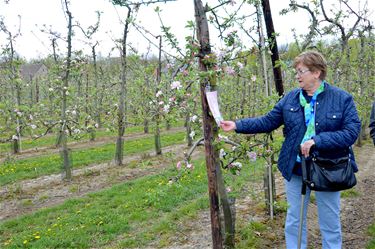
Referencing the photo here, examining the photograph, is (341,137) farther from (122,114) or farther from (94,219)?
(122,114)

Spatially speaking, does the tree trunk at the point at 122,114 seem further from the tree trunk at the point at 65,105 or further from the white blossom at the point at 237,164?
the white blossom at the point at 237,164

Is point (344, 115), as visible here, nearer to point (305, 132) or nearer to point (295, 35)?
point (305, 132)

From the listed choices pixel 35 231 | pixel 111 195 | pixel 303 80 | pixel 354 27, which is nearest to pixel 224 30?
pixel 303 80

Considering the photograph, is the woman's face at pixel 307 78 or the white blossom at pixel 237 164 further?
the white blossom at pixel 237 164

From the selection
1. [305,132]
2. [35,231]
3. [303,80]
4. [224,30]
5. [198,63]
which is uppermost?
[224,30]

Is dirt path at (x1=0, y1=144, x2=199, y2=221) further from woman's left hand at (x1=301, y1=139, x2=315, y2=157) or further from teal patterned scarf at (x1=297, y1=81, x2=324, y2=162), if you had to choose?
woman's left hand at (x1=301, y1=139, x2=315, y2=157)

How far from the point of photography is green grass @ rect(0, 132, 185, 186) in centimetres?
1016

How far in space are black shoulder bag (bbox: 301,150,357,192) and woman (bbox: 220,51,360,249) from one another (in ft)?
0.21

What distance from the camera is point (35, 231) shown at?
5.91m

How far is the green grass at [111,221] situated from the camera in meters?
5.31

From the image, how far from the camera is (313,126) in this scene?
3166 mm

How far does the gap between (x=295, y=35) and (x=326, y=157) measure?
22.5 feet

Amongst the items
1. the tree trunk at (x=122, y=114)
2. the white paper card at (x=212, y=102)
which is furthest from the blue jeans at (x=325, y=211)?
the tree trunk at (x=122, y=114)

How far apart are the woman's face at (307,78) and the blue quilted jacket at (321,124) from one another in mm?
93
